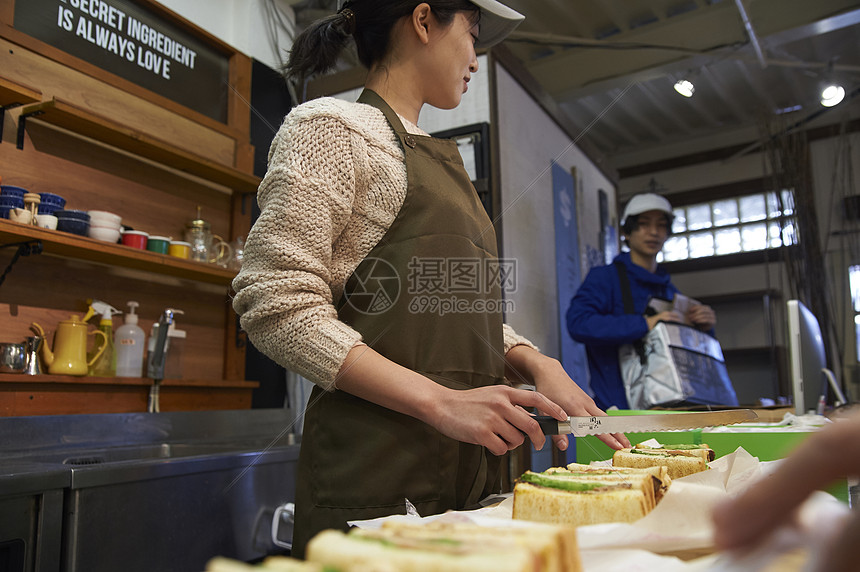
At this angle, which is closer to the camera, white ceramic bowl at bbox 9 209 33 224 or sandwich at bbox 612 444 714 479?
sandwich at bbox 612 444 714 479

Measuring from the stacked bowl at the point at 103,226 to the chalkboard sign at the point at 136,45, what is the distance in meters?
0.69

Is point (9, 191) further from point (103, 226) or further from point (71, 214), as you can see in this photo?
point (103, 226)

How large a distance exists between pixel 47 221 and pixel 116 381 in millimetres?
644

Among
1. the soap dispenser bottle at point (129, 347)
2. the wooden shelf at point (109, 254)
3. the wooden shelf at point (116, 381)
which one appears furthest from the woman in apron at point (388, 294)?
the soap dispenser bottle at point (129, 347)

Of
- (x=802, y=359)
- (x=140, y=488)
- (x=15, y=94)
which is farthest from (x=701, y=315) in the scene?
(x=15, y=94)

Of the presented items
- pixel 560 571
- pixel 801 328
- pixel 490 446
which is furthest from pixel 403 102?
pixel 801 328

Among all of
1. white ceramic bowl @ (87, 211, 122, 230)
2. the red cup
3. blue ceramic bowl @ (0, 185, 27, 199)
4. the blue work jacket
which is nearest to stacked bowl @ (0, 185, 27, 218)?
blue ceramic bowl @ (0, 185, 27, 199)

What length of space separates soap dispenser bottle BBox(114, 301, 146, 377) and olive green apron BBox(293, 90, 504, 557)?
174 cm

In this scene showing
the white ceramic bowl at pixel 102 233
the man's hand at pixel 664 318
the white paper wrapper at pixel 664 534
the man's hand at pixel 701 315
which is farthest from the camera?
the man's hand at pixel 701 315

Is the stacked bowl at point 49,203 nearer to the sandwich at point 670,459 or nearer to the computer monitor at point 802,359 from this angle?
the sandwich at point 670,459

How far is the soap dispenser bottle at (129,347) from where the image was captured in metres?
2.53

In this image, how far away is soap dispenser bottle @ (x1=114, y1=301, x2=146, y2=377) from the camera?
2.53 m

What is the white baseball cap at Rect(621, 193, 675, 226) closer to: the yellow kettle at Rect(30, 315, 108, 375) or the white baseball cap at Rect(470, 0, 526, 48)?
the white baseball cap at Rect(470, 0, 526, 48)

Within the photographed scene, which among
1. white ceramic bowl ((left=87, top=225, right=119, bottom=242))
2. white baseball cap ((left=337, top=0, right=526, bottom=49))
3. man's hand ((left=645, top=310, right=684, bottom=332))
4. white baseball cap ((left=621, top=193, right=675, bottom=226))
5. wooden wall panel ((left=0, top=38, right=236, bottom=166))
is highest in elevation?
wooden wall panel ((left=0, top=38, right=236, bottom=166))
